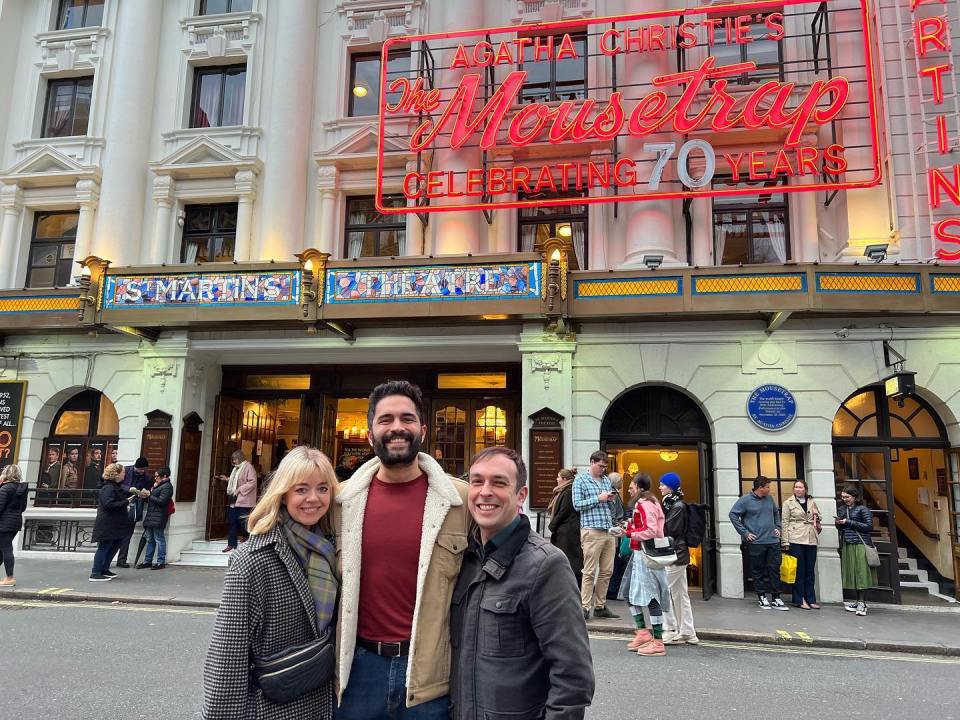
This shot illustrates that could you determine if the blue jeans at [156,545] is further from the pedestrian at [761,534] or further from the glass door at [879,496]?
the glass door at [879,496]

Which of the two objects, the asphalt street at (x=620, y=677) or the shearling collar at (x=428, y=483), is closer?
the shearling collar at (x=428, y=483)

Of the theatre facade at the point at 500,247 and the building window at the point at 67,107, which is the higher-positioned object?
the building window at the point at 67,107

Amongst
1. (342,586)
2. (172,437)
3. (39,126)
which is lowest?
(342,586)

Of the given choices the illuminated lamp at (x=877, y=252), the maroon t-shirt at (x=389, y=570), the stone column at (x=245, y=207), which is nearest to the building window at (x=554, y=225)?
the illuminated lamp at (x=877, y=252)

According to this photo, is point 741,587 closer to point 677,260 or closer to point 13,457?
point 677,260

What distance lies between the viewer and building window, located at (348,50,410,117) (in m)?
15.6

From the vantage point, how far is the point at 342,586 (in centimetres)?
267

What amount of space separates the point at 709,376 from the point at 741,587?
3.75 meters

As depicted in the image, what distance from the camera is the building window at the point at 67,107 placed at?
16625mm

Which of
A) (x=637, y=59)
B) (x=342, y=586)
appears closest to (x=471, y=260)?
(x=637, y=59)

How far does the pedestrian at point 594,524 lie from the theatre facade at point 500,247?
3092 millimetres

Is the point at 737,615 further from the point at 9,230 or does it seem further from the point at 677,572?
the point at 9,230

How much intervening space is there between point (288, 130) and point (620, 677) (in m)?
13.3

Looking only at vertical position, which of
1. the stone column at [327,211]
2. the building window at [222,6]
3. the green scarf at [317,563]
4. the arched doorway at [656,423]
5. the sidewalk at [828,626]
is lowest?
the sidewalk at [828,626]
